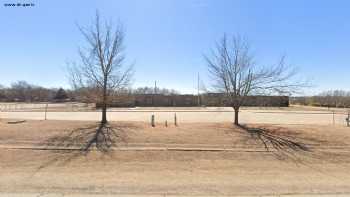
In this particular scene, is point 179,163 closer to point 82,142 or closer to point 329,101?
point 82,142

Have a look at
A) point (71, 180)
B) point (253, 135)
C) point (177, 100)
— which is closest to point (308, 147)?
point (253, 135)

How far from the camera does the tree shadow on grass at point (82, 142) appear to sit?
10062mm

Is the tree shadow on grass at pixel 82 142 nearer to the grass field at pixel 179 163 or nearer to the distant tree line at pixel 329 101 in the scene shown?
the grass field at pixel 179 163

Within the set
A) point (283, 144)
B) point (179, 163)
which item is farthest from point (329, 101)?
point (179, 163)

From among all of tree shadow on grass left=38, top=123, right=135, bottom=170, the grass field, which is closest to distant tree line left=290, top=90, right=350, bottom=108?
the grass field

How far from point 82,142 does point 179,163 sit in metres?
4.96

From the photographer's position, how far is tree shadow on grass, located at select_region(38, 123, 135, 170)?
10.1 metres

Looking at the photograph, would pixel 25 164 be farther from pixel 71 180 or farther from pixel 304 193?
pixel 304 193

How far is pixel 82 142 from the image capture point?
39.6 feet

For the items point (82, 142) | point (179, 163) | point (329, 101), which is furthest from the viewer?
point (329, 101)

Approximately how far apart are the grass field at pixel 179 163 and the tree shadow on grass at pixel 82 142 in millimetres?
43

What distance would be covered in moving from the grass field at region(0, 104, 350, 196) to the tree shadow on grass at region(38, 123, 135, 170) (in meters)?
0.04

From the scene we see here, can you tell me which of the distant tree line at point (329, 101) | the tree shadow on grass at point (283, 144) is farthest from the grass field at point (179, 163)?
the distant tree line at point (329, 101)

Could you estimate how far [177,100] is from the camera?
6347 cm
